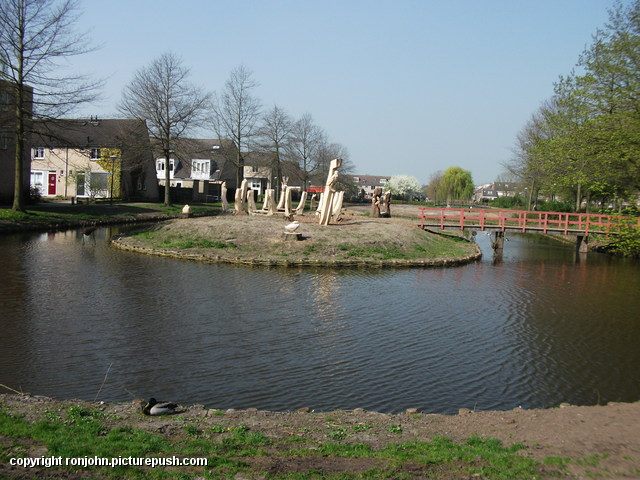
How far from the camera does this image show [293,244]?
82.5 feet

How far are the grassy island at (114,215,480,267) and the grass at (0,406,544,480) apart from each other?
16277 millimetres

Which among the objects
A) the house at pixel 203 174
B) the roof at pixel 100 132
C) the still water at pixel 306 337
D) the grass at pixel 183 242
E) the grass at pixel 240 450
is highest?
the roof at pixel 100 132

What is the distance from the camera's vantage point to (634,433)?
24.1 feet

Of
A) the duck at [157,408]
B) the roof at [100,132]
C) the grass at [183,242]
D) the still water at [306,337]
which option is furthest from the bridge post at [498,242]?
the roof at [100,132]

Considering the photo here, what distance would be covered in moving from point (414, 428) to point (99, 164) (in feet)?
161

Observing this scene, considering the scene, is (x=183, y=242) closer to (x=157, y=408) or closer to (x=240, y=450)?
(x=157, y=408)

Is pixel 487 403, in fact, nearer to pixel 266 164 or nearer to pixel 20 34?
pixel 20 34

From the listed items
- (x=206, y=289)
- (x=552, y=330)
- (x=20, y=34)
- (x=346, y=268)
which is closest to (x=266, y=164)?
(x=20, y=34)

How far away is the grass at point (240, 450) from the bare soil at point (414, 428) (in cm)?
7

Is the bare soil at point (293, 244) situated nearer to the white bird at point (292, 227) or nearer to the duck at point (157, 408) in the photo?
the white bird at point (292, 227)

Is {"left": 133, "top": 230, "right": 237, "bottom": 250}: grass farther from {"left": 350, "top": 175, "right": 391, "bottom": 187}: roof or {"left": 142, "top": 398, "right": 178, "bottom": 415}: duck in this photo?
{"left": 350, "top": 175, "right": 391, "bottom": 187}: roof

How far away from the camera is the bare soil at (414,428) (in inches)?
238

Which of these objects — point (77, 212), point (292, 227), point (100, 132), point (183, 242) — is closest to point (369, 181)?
point (100, 132)

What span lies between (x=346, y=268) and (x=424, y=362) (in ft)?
40.0
